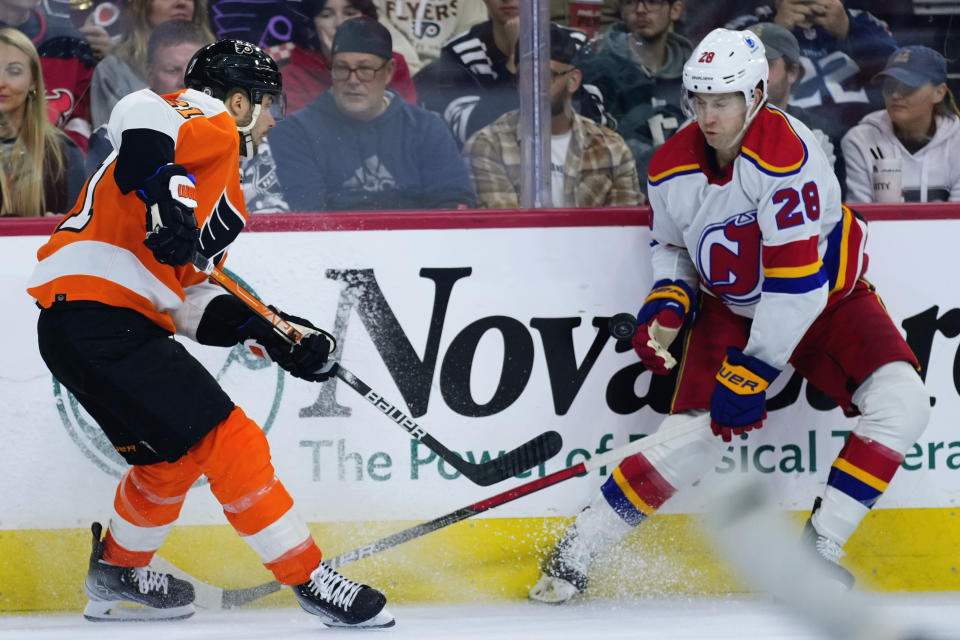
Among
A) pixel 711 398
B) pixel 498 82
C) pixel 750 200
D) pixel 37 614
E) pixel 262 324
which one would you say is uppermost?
pixel 498 82

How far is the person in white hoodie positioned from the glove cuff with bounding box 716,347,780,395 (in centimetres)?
73

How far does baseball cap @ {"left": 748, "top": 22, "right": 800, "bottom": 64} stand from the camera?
2885mm

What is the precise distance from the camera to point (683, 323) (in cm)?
261

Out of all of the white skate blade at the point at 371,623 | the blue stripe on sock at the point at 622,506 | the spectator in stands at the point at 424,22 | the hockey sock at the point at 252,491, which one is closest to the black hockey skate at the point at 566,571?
the blue stripe on sock at the point at 622,506

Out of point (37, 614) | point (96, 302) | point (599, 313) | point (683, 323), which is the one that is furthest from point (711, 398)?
point (37, 614)

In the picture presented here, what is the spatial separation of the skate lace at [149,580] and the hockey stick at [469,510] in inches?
6.1

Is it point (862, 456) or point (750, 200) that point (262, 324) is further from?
point (862, 456)

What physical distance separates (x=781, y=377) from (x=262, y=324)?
4.14ft

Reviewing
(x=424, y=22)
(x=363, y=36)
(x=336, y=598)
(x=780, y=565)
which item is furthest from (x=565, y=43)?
(x=336, y=598)

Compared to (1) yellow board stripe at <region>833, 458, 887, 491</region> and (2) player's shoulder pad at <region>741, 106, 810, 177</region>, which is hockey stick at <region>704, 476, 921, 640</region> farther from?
(2) player's shoulder pad at <region>741, 106, 810, 177</region>

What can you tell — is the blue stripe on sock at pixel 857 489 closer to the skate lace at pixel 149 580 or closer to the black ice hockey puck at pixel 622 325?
the black ice hockey puck at pixel 622 325

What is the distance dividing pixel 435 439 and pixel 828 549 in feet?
3.01

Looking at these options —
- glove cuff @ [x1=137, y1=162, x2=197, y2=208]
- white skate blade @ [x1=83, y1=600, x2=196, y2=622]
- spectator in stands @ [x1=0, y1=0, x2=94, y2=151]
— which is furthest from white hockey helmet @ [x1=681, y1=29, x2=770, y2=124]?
white skate blade @ [x1=83, y1=600, x2=196, y2=622]

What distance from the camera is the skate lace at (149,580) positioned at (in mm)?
2445
